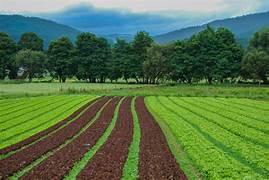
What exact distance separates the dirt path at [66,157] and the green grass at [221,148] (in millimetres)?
4828

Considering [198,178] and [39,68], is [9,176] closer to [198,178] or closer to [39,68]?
[198,178]

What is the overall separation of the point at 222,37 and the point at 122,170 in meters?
105

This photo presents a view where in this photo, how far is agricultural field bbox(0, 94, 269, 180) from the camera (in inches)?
641

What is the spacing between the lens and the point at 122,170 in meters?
16.6

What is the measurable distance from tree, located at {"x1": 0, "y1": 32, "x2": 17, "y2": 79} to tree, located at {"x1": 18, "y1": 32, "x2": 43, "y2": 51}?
10162mm

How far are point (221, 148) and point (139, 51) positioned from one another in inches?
4330

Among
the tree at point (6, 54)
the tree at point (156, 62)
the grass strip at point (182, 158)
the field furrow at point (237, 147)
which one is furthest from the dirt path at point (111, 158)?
the tree at point (6, 54)

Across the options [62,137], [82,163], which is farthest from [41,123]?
[82,163]

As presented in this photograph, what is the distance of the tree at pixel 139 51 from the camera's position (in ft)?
407

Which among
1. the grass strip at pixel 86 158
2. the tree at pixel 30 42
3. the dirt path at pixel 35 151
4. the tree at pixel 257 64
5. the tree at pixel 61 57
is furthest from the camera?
the tree at pixel 30 42

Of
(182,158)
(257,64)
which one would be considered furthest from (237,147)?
(257,64)

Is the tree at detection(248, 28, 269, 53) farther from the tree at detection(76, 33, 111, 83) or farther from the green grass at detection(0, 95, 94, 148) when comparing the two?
the green grass at detection(0, 95, 94, 148)

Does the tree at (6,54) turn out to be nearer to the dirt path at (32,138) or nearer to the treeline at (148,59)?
the treeline at (148,59)

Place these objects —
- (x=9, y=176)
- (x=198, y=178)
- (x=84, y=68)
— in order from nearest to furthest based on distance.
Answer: (x=198, y=178) < (x=9, y=176) < (x=84, y=68)
